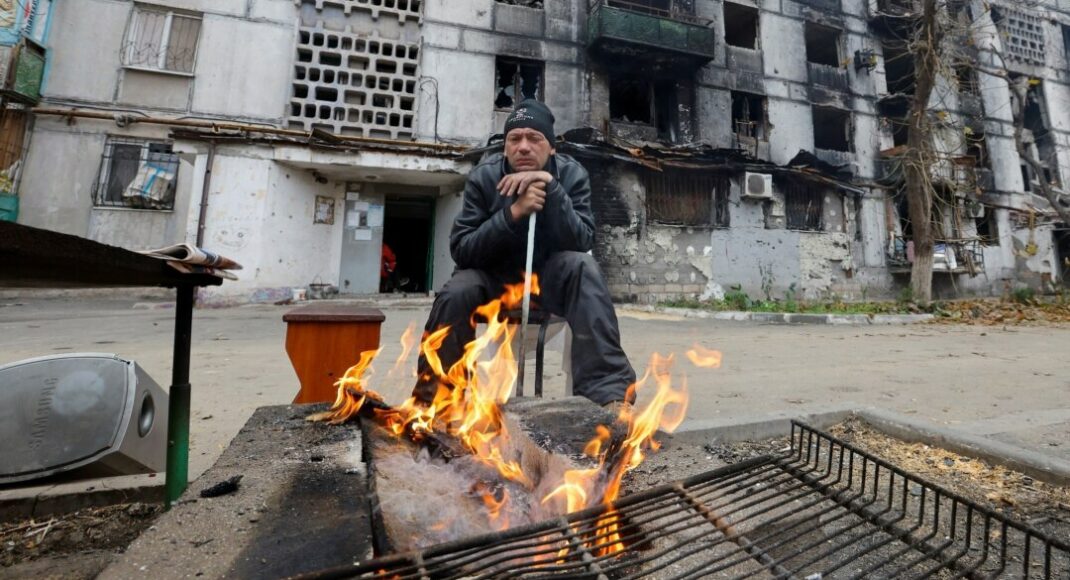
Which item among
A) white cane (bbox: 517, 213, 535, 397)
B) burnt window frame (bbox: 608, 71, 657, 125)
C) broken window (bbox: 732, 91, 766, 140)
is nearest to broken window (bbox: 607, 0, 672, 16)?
burnt window frame (bbox: 608, 71, 657, 125)

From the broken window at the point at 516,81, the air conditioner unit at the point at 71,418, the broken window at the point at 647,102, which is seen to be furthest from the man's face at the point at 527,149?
the broken window at the point at 647,102

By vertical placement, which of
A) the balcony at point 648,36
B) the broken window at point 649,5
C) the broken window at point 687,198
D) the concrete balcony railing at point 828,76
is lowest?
the broken window at point 687,198

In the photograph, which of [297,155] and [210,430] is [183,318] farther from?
[297,155]

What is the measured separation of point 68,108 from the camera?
10.8m

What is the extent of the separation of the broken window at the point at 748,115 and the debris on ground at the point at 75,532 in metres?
16.9

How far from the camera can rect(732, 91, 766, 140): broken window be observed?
15.3m

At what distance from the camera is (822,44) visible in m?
17.3

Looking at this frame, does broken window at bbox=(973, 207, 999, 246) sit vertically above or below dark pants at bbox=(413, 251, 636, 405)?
Answer: above

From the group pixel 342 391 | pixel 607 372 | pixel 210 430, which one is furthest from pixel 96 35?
pixel 607 372

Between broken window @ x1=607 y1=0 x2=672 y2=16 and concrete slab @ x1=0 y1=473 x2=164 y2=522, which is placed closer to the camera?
concrete slab @ x1=0 y1=473 x2=164 y2=522

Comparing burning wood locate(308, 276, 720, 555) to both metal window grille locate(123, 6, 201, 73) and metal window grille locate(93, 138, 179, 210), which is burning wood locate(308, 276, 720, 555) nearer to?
metal window grille locate(93, 138, 179, 210)

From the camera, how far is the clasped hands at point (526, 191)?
224cm

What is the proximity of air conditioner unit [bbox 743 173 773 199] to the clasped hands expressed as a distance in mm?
13028

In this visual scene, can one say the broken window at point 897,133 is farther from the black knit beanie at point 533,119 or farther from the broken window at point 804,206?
the black knit beanie at point 533,119
